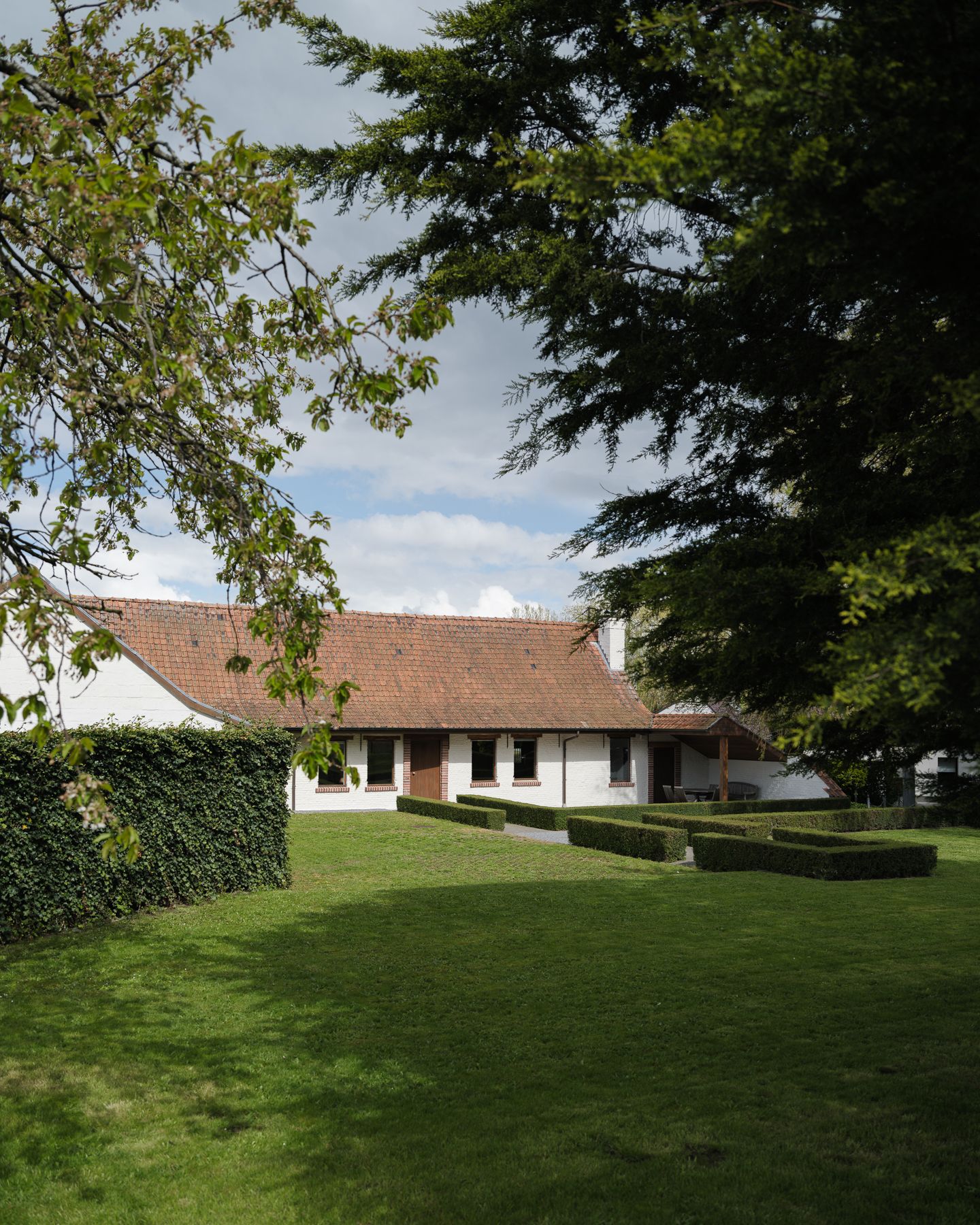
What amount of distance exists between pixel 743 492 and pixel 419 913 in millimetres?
8320

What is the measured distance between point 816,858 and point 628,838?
4.54 metres

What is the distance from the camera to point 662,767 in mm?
35312

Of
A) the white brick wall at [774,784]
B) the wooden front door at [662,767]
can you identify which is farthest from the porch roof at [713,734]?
the wooden front door at [662,767]

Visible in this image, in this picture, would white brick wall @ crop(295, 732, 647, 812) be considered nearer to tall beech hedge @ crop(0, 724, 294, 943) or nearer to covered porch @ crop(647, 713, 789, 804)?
covered porch @ crop(647, 713, 789, 804)

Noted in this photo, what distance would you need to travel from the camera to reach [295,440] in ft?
29.3

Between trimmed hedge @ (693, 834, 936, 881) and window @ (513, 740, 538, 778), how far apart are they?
12841 mm

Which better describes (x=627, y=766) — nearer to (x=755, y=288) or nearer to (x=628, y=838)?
(x=628, y=838)

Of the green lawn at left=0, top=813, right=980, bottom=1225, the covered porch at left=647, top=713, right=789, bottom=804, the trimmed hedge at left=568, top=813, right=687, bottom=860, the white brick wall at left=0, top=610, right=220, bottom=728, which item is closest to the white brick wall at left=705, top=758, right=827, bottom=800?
the covered porch at left=647, top=713, right=789, bottom=804

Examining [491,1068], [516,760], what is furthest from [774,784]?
[491,1068]

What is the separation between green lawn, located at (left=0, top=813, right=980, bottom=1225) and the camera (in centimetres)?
535

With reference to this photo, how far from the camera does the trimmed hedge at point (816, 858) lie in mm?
17641

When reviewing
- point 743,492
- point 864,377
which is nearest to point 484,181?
point 743,492

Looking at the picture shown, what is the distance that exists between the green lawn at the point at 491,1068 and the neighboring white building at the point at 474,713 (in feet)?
51.0

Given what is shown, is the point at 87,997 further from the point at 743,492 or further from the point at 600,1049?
the point at 743,492
